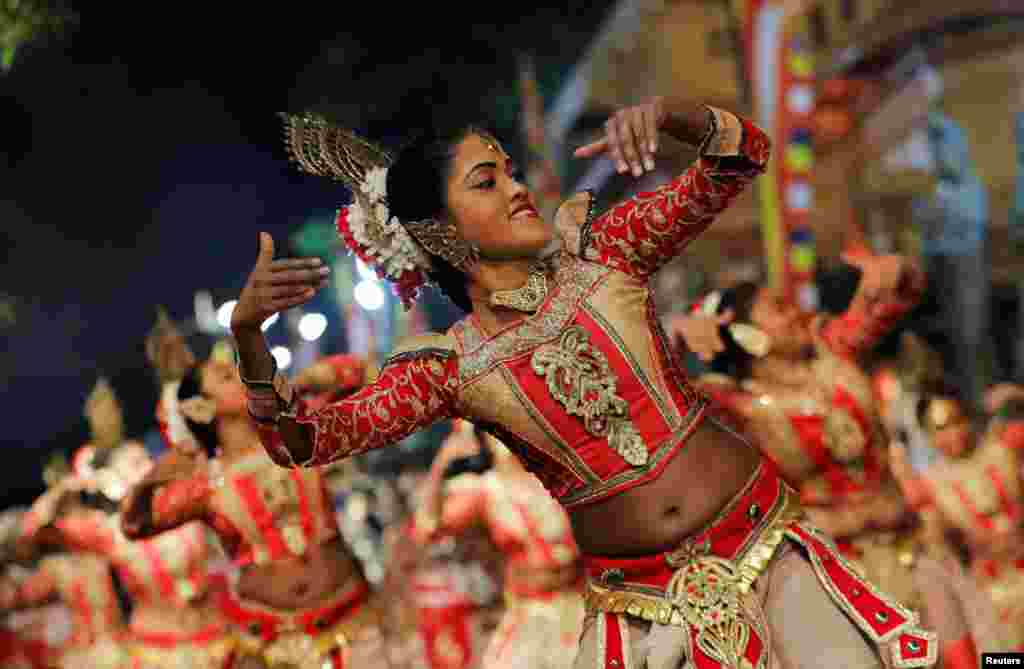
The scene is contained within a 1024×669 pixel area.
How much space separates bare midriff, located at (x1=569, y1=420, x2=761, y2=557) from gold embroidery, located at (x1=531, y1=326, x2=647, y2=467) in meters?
0.10

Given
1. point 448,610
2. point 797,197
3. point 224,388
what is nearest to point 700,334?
point 224,388

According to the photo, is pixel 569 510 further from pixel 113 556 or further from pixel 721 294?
pixel 113 556

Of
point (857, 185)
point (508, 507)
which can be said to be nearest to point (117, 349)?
point (508, 507)

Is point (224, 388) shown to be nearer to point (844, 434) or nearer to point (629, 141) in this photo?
Result: point (844, 434)

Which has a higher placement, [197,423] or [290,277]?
[290,277]

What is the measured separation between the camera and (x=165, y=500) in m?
5.08

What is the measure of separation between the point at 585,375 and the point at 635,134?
649mm

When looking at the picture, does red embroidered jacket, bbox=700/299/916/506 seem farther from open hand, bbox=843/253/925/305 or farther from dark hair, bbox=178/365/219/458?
dark hair, bbox=178/365/219/458

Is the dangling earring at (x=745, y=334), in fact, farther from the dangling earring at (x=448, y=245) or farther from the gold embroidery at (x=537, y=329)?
the dangling earring at (x=448, y=245)

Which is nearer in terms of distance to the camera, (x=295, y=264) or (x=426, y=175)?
(x=295, y=264)

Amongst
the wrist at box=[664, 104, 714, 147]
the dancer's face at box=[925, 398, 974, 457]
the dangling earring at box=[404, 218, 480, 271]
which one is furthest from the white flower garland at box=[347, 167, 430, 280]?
the dancer's face at box=[925, 398, 974, 457]

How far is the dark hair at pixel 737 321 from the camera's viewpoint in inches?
200

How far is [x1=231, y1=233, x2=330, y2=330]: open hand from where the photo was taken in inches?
117

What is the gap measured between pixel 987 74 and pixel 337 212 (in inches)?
619
